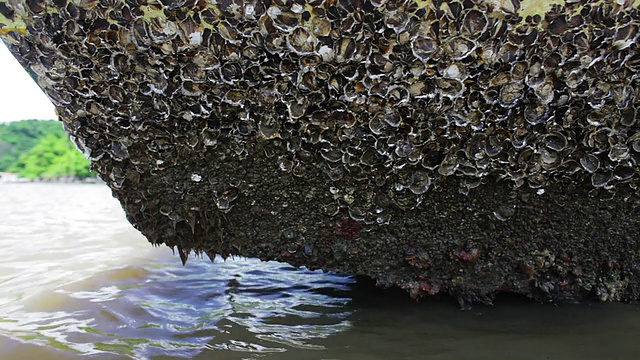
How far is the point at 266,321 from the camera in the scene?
2.20 metres

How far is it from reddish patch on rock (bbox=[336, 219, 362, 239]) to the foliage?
19065mm

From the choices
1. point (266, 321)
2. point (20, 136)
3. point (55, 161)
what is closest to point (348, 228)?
point (266, 321)

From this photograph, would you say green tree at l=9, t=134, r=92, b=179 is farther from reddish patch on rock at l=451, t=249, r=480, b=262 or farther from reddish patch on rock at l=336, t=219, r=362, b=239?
reddish patch on rock at l=451, t=249, r=480, b=262

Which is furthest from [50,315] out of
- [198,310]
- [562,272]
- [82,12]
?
[562,272]

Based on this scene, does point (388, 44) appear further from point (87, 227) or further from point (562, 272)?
point (87, 227)

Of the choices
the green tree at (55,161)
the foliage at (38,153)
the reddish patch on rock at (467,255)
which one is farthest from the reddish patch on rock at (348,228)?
the green tree at (55,161)

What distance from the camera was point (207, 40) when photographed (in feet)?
4.66

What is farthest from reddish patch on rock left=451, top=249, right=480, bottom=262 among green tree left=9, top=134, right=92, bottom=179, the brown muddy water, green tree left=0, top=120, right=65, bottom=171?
green tree left=0, top=120, right=65, bottom=171

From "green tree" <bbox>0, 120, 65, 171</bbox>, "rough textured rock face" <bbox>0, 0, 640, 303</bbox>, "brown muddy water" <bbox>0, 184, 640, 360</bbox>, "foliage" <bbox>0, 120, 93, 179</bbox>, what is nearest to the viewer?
"rough textured rock face" <bbox>0, 0, 640, 303</bbox>

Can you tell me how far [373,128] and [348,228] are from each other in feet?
1.70

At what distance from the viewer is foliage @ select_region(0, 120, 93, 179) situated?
3494 cm

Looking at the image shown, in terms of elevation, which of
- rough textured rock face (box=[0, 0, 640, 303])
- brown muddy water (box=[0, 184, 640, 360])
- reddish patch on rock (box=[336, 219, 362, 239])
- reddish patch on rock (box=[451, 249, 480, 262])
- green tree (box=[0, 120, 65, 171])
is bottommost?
brown muddy water (box=[0, 184, 640, 360])

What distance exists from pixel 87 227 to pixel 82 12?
16.0ft

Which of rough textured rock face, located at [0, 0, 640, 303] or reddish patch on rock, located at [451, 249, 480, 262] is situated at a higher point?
rough textured rock face, located at [0, 0, 640, 303]
